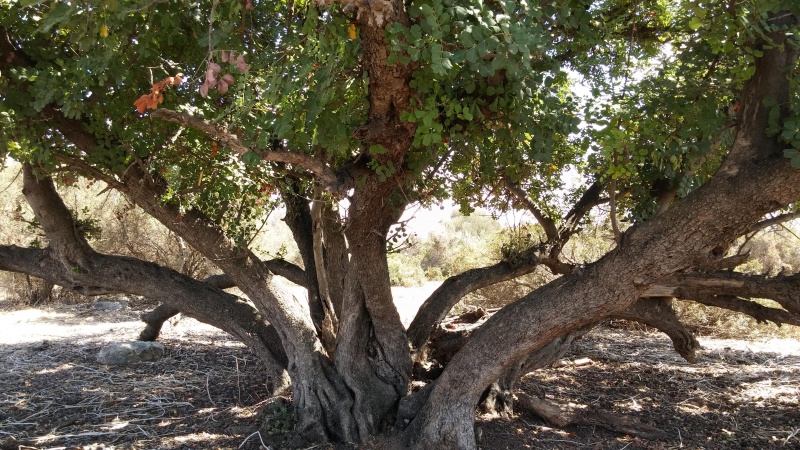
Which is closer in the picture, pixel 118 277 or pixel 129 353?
pixel 118 277

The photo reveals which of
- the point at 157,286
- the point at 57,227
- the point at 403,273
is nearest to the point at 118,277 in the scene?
the point at 157,286

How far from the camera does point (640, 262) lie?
355 cm

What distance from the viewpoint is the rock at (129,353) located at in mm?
6430

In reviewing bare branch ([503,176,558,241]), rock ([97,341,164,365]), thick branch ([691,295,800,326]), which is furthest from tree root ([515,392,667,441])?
rock ([97,341,164,365])

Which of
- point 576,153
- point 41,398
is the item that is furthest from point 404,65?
point 41,398

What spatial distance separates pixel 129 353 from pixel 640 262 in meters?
5.33

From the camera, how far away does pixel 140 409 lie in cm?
500

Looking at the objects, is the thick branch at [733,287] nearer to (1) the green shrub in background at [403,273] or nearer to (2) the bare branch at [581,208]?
(2) the bare branch at [581,208]

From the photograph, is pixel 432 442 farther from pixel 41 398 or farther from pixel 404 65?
pixel 41 398

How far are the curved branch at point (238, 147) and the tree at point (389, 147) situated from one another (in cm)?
2

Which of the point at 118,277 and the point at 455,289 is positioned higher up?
the point at 455,289

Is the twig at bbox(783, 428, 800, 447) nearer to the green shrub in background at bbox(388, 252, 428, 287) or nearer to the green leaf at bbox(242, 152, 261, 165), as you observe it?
the green leaf at bbox(242, 152, 261, 165)

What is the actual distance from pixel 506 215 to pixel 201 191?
10.3ft

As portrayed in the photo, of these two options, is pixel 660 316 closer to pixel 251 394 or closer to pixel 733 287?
pixel 733 287
